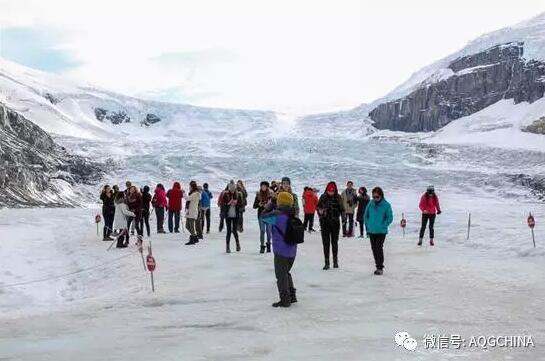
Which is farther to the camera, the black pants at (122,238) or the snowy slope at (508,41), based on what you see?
the snowy slope at (508,41)

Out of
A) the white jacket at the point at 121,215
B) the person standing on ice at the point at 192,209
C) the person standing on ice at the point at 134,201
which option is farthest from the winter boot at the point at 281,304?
the person standing on ice at the point at 134,201

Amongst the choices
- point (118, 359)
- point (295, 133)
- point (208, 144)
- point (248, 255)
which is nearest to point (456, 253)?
point (248, 255)

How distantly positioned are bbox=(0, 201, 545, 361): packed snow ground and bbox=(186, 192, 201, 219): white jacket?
0.88m

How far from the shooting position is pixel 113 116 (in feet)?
614

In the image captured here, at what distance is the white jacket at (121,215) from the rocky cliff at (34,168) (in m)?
23.5

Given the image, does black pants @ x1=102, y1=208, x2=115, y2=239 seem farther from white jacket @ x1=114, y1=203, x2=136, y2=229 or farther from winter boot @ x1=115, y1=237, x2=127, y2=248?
winter boot @ x1=115, y1=237, x2=127, y2=248

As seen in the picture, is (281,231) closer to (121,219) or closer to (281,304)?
(281,304)

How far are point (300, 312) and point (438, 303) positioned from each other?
7.02 feet

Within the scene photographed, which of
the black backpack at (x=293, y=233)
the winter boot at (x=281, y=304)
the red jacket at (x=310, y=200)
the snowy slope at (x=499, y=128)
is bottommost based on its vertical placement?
the winter boot at (x=281, y=304)

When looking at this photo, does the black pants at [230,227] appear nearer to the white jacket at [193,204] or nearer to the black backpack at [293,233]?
the white jacket at [193,204]

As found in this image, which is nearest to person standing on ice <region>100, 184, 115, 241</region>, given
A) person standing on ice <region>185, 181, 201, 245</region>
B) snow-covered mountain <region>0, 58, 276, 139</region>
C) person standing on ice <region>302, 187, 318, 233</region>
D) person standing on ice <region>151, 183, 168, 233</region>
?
person standing on ice <region>151, 183, 168, 233</region>

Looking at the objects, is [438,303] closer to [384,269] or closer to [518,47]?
[384,269]

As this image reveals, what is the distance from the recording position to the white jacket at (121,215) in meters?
16.9

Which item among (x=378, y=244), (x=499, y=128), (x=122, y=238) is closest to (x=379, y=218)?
(x=378, y=244)
